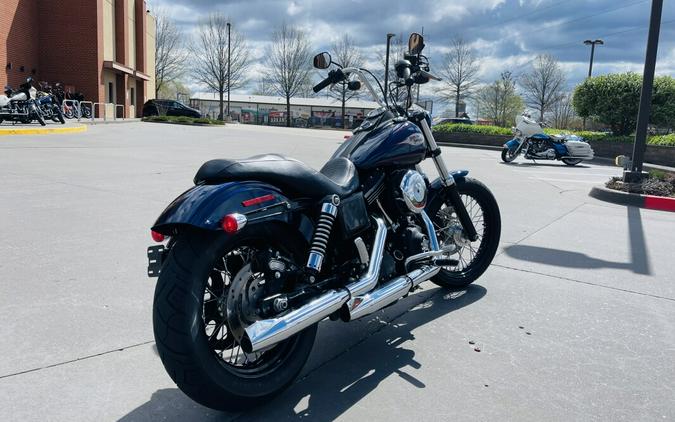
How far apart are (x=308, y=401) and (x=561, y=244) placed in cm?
431

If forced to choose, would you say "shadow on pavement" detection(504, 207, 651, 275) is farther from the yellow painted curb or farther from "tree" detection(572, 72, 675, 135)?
"tree" detection(572, 72, 675, 135)

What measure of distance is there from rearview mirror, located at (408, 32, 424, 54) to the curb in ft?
22.8

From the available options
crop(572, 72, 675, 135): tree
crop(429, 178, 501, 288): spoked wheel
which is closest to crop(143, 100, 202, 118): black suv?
crop(572, 72, 675, 135): tree

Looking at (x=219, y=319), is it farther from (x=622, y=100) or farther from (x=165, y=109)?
(x=165, y=109)

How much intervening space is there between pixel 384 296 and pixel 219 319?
0.97 m

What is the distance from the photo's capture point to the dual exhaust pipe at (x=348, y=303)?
2.33 metres

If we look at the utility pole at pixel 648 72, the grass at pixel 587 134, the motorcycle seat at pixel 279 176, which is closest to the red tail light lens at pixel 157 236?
the motorcycle seat at pixel 279 176

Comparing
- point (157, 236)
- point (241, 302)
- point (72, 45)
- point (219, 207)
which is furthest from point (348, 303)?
point (72, 45)

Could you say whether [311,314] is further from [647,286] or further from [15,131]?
[15,131]

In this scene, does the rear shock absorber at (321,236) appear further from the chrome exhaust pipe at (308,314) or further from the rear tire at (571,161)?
the rear tire at (571,161)

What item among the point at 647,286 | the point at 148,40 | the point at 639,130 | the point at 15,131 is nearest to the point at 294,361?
the point at 647,286

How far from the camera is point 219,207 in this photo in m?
2.32

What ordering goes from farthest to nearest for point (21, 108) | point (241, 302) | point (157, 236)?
point (21, 108), point (157, 236), point (241, 302)

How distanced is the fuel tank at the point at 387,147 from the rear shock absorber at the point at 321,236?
0.61m
